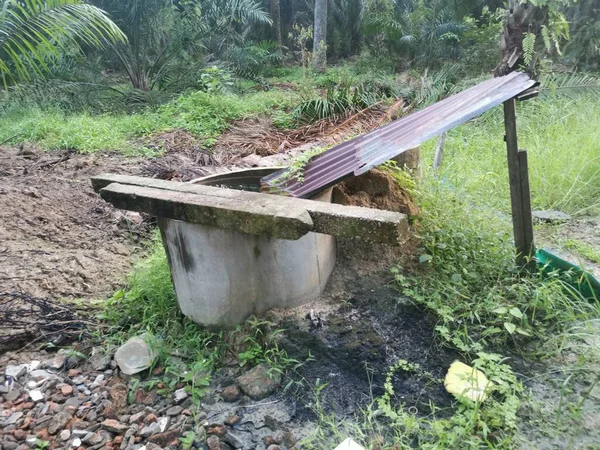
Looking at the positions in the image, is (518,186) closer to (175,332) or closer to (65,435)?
(175,332)

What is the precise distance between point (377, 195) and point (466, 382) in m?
1.31

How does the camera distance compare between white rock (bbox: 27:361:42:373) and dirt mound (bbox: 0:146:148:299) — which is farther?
dirt mound (bbox: 0:146:148:299)

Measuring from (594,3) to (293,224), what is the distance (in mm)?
9330

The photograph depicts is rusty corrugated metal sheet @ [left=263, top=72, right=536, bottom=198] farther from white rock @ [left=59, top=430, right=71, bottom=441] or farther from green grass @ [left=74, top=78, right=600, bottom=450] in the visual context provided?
white rock @ [left=59, top=430, right=71, bottom=441]

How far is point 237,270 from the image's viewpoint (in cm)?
244

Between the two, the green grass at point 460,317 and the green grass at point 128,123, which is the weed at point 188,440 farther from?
the green grass at point 128,123

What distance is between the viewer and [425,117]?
98.2 inches

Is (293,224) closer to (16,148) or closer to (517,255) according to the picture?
(517,255)

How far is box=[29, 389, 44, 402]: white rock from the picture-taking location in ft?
7.41

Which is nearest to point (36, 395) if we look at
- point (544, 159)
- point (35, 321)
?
point (35, 321)

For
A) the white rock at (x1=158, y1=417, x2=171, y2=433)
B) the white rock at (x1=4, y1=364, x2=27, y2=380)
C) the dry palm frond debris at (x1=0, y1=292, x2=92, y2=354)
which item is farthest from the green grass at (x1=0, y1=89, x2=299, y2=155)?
the white rock at (x1=158, y1=417, x2=171, y2=433)

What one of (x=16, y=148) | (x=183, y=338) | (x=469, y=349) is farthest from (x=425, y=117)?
(x=16, y=148)

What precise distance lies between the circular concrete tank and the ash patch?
0.67 ft

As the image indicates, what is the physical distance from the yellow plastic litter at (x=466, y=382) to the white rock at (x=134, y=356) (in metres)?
1.56
